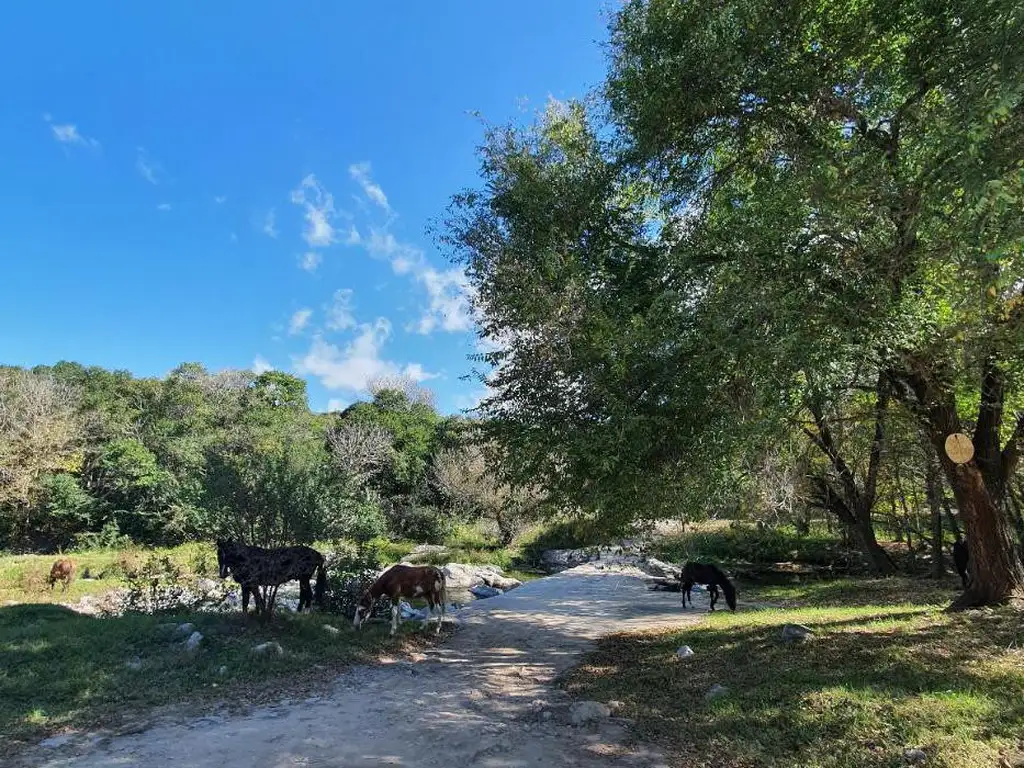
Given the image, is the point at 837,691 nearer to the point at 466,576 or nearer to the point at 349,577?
the point at 349,577

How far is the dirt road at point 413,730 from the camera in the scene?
17.7 ft

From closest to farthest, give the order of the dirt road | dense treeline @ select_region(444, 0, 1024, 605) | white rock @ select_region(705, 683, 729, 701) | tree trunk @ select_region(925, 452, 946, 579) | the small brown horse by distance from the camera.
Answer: the dirt road < dense treeline @ select_region(444, 0, 1024, 605) < white rock @ select_region(705, 683, 729, 701) < tree trunk @ select_region(925, 452, 946, 579) < the small brown horse

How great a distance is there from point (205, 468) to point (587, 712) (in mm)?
9097

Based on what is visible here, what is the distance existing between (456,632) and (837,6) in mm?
12508

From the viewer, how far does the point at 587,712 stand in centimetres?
682

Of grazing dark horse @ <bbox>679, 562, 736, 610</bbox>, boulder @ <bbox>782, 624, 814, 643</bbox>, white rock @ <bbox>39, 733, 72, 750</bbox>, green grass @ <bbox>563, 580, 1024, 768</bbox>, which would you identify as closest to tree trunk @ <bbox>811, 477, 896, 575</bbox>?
A: grazing dark horse @ <bbox>679, 562, 736, 610</bbox>

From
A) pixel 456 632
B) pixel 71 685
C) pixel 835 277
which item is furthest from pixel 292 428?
pixel 835 277

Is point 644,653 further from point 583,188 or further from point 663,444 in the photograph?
point 583,188

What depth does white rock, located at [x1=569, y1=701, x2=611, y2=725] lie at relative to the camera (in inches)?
262

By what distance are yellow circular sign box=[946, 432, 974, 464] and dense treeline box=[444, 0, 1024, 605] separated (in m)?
0.24

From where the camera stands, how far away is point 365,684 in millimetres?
8195

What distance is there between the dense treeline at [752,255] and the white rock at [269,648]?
4419mm

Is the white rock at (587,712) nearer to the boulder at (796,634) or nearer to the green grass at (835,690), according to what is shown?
the green grass at (835,690)

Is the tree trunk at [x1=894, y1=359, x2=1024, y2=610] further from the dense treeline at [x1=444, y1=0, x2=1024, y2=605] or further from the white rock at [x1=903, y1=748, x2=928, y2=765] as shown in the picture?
the white rock at [x1=903, y1=748, x2=928, y2=765]
